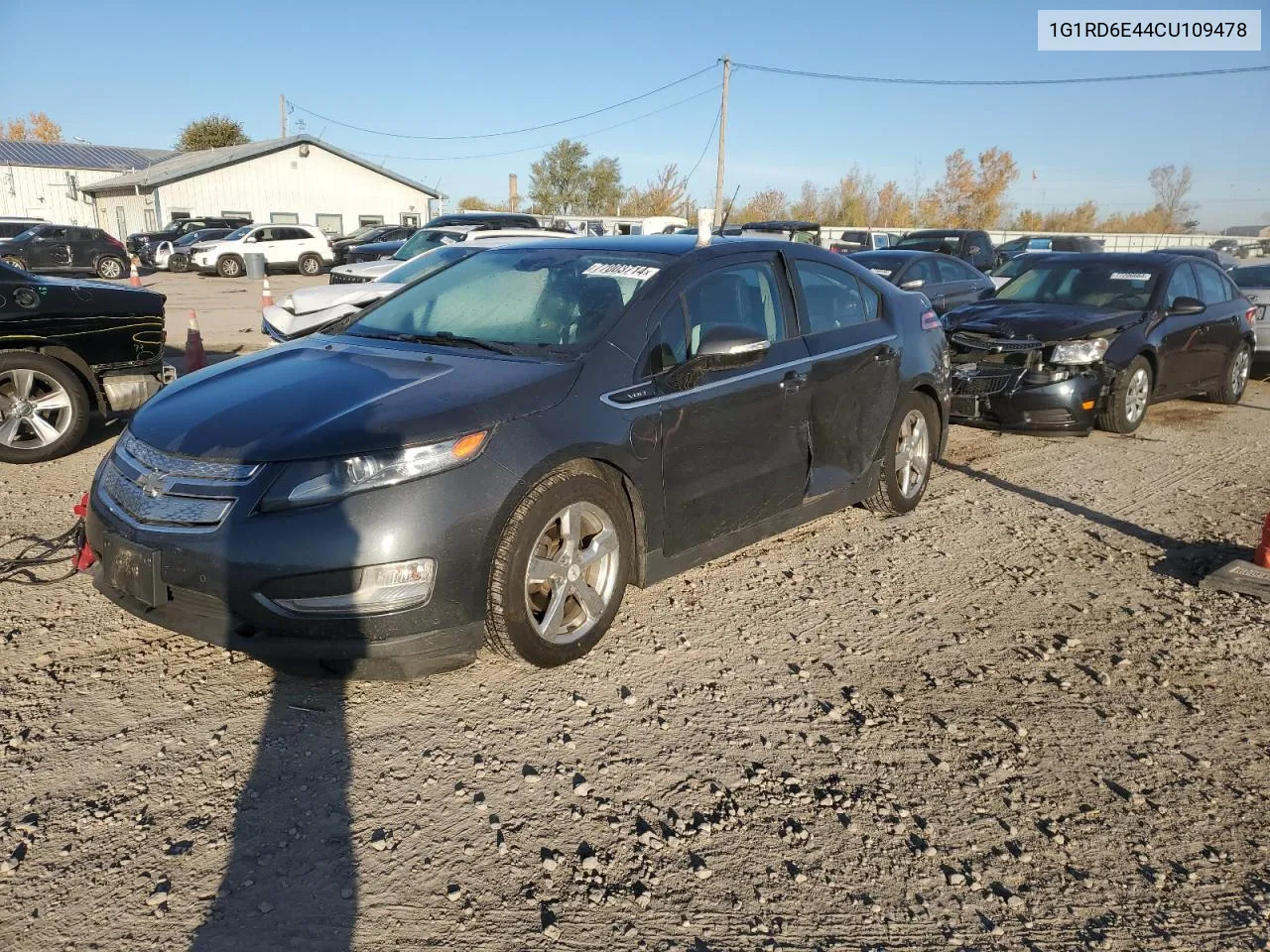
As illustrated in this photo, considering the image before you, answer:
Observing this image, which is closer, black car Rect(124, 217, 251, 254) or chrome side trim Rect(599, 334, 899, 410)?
chrome side trim Rect(599, 334, 899, 410)

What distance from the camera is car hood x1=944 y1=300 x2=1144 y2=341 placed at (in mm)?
7965

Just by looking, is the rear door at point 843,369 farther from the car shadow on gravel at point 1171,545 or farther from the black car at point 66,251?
the black car at point 66,251

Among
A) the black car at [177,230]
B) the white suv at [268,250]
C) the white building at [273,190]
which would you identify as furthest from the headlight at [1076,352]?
the white building at [273,190]

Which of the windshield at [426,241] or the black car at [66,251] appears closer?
the windshield at [426,241]

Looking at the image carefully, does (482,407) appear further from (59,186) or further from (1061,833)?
(59,186)

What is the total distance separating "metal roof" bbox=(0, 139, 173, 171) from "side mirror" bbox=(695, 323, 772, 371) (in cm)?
5552

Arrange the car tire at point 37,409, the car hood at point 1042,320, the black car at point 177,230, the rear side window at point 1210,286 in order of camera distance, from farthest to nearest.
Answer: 1. the black car at point 177,230
2. the rear side window at point 1210,286
3. the car hood at point 1042,320
4. the car tire at point 37,409

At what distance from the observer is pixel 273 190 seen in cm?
4225

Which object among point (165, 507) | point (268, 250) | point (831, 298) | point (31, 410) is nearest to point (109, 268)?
point (268, 250)

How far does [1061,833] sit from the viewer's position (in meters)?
2.83

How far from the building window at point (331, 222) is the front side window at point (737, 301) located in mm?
42463

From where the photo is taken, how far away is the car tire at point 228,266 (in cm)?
2848

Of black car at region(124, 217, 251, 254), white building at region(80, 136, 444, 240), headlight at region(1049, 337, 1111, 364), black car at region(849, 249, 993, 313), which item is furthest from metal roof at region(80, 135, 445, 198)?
headlight at region(1049, 337, 1111, 364)

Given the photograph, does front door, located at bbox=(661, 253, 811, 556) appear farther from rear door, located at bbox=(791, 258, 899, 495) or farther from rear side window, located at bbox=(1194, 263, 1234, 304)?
rear side window, located at bbox=(1194, 263, 1234, 304)
